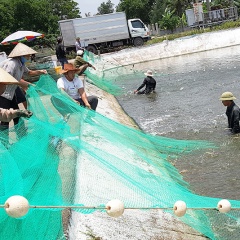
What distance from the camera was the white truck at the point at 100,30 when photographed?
107 ft

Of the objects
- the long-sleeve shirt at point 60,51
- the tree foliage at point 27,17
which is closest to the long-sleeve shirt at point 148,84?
the long-sleeve shirt at point 60,51

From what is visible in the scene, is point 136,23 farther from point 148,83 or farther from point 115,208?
point 115,208

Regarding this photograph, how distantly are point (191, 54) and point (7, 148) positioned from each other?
27097 millimetres

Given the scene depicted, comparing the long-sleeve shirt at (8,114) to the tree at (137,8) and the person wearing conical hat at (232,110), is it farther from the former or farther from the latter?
the tree at (137,8)

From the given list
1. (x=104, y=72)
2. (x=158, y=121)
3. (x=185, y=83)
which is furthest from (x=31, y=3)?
(x=158, y=121)

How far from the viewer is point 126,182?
4422mm

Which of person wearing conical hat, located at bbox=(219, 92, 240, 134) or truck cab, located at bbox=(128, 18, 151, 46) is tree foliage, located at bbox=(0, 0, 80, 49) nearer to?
truck cab, located at bbox=(128, 18, 151, 46)

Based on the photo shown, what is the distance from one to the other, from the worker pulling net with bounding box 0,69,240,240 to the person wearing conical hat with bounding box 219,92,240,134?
2.49m

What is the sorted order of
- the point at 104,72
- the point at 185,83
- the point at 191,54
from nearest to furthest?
1. the point at 185,83
2. the point at 104,72
3. the point at 191,54

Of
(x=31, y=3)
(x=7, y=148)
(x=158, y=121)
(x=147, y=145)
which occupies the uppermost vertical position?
(x=31, y=3)

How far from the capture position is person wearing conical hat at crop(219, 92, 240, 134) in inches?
330

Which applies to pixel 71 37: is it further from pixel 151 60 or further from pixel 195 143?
pixel 195 143

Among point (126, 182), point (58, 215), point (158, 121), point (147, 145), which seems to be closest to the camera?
point (58, 215)

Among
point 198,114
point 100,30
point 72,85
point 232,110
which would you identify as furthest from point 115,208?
point 100,30
